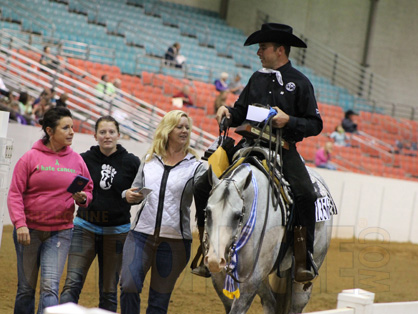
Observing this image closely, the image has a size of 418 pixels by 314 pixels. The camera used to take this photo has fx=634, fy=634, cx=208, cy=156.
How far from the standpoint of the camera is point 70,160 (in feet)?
17.3

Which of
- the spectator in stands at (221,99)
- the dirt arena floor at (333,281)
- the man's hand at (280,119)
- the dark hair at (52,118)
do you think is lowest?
the dirt arena floor at (333,281)

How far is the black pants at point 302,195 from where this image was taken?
16.7 ft

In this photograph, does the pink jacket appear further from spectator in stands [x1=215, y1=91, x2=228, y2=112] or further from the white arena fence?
spectator in stands [x1=215, y1=91, x2=228, y2=112]

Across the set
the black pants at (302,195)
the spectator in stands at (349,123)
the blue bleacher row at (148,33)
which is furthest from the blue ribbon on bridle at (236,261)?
A: the spectator in stands at (349,123)

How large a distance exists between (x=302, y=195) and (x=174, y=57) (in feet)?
48.2

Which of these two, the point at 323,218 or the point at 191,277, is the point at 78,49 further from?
the point at 323,218

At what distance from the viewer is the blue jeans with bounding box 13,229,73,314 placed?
4941 mm

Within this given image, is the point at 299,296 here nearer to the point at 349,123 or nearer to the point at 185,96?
the point at 185,96

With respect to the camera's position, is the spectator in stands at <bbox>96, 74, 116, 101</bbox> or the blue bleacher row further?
the blue bleacher row

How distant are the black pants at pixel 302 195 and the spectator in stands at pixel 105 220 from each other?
1.45 metres

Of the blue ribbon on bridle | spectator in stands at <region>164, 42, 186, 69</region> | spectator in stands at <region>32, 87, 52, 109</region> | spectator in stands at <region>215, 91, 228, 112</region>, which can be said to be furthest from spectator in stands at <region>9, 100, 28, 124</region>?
spectator in stands at <region>164, 42, 186, 69</region>

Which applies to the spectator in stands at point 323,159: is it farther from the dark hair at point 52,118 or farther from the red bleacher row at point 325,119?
the dark hair at point 52,118

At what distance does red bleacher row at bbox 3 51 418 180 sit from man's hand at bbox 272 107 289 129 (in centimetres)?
1068

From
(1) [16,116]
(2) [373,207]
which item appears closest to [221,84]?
(2) [373,207]
